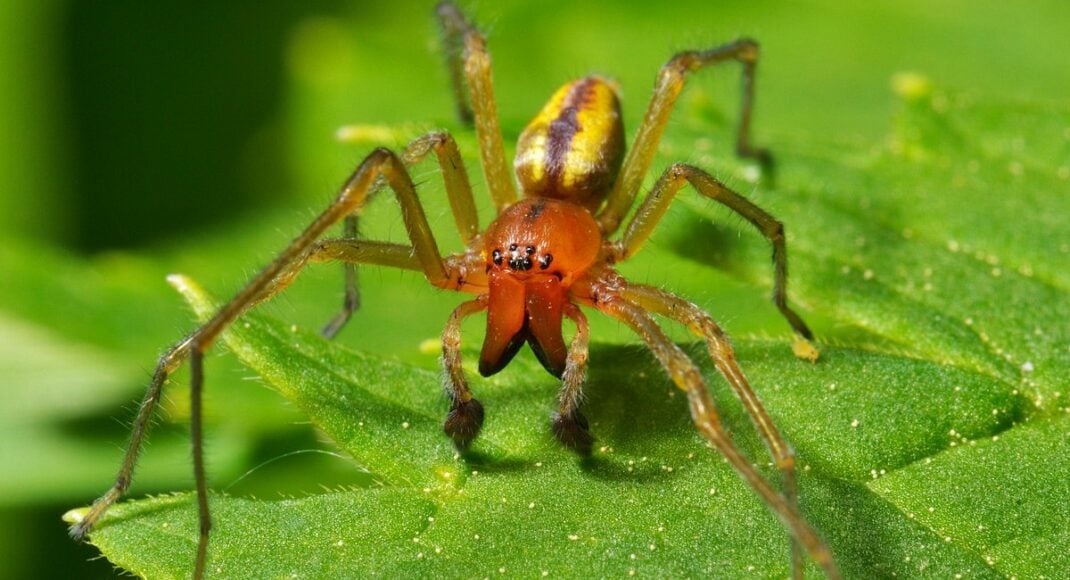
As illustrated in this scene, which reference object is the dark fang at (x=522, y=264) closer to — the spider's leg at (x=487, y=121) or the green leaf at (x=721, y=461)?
the green leaf at (x=721, y=461)

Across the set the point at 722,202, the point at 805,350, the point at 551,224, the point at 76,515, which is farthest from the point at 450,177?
the point at 76,515

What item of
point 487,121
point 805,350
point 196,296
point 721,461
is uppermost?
point 487,121

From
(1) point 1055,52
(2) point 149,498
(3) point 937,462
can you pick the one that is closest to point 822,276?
(3) point 937,462

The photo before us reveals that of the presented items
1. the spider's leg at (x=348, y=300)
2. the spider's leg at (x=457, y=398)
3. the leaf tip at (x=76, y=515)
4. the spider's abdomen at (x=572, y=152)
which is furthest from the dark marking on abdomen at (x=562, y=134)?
the leaf tip at (x=76, y=515)

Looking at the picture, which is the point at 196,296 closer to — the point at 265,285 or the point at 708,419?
the point at 265,285

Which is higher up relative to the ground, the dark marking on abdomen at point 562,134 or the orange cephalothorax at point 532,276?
the dark marking on abdomen at point 562,134

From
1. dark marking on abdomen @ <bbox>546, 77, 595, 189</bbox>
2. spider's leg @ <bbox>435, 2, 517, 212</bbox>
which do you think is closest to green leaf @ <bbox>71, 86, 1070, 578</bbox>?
dark marking on abdomen @ <bbox>546, 77, 595, 189</bbox>
